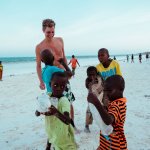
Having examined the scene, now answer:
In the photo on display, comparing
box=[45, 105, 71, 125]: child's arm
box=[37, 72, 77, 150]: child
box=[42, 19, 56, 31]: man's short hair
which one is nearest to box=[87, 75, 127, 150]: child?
box=[45, 105, 71, 125]: child's arm

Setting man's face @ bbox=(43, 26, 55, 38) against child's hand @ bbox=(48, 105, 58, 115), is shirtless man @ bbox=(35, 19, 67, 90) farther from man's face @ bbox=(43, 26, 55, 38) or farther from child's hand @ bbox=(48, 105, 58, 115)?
child's hand @ bbox=(48, 105, 58, 115)

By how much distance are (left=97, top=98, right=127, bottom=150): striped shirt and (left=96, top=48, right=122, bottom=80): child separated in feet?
6.57

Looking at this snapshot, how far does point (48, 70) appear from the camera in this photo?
12.9 ft

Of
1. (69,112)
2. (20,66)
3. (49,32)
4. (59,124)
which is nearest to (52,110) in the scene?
(69,112)

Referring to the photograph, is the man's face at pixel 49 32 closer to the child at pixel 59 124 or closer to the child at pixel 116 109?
the child at pixel 59 124

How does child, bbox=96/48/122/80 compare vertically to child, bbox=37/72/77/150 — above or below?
above

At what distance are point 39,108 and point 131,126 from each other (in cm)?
347

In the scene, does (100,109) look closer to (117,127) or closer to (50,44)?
(117,127)

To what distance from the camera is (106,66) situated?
4.77 meters

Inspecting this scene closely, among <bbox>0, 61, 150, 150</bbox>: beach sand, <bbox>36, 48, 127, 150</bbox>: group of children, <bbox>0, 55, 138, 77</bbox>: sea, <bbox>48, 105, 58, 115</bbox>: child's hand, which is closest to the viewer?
<bbox>36, 48, 127, 150</bbox>: group of children

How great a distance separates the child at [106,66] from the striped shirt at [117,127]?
6.57 ft

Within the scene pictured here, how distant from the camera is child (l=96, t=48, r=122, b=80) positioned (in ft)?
15.4

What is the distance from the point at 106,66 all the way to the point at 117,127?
2196mm

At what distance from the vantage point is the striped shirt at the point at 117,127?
2611 mm
